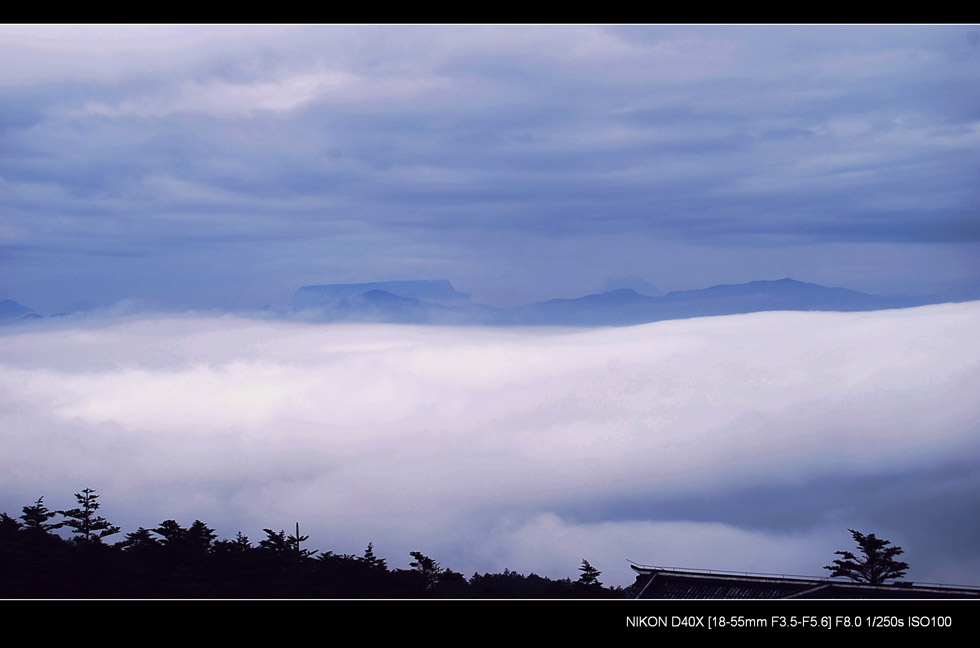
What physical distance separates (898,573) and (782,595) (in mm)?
4343

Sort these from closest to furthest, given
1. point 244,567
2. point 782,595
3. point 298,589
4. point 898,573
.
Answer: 1. point 782,595
2. point 298,589
3. point 244,567
4. point 898,573
